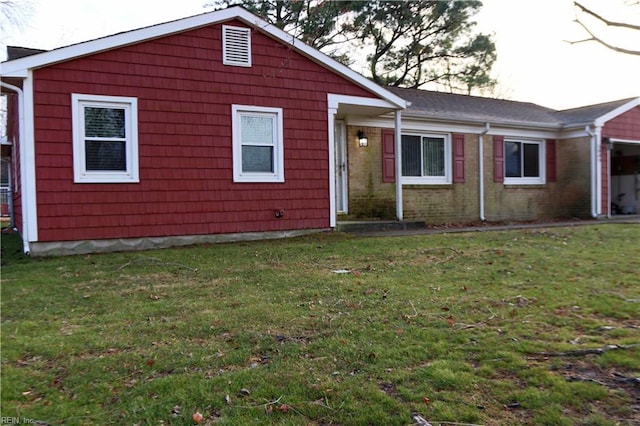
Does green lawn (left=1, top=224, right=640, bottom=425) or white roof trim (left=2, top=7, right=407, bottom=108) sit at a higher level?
white roof trim (left=2, top=7, right=407, bottom=108)

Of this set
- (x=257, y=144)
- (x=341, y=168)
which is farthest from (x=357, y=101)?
(x=257, y=144)

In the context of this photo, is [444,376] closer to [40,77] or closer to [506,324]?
[506,324]

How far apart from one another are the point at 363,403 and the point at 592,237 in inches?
320


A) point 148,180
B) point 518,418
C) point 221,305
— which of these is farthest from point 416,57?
point 518,418

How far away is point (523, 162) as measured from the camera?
14.6 metres

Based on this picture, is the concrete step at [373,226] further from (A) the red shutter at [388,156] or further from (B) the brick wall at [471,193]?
(A) the red shutter at [388,156]

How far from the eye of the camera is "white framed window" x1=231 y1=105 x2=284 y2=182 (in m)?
9.11

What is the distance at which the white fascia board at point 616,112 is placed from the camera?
14.5 m

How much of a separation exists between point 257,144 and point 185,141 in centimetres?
145

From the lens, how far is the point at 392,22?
1998cm

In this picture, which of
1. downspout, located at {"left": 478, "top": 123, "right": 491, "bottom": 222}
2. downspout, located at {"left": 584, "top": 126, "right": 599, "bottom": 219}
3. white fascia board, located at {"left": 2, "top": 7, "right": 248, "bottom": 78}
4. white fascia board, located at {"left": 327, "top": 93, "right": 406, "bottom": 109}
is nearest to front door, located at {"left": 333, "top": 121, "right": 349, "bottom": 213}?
white fascia board, located at {"left": 327, "top": 93, "right": 406, "bottom": 109}

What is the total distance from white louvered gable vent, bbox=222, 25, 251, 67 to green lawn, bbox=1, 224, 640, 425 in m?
4.60

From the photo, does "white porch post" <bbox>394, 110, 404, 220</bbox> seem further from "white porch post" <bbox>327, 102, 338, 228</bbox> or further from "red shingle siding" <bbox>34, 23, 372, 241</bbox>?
"white porch post" <bbox>327, 102, 338, 228</bbox>

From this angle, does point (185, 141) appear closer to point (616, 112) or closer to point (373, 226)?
point (373, 226)
